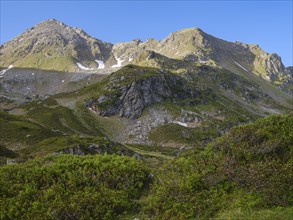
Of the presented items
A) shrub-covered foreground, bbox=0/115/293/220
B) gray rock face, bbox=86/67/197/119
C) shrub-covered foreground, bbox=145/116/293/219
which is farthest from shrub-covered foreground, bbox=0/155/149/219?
gray rock face, bbox=86/67/197/119

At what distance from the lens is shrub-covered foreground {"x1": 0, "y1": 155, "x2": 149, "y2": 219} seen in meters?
16.1

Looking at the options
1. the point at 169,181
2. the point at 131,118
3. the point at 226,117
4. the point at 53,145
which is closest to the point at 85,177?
the point at 169,181

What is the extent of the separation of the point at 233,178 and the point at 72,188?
342 inches

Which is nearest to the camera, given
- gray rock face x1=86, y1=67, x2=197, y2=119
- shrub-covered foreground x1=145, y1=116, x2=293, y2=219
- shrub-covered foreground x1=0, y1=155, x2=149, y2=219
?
shrub-covered foreground x1=0, y1=155, x2=149, y2=219

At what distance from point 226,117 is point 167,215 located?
182 m

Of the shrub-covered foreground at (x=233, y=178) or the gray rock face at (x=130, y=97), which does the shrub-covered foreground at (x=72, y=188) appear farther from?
the gray rock face at (x=130, y=97)

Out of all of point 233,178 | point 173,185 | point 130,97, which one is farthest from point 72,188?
point 130,97

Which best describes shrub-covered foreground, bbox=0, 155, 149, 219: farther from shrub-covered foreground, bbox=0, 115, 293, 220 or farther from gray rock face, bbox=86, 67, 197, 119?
gray rock face, bbox=86, 67, 197, 119

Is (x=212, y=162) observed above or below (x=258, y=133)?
below

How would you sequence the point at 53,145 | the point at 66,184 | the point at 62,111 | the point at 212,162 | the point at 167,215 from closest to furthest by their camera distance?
the point at 167,215 → the point at 66,184 → the point at 212,162 → the point at 53,145 → the point at 62,111

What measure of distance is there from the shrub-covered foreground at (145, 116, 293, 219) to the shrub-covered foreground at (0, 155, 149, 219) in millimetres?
1607

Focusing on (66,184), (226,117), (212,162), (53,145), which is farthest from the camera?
(226,117)

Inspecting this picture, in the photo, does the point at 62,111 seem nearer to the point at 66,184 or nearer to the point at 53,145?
the point at 53,145

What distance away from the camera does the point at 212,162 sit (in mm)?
19422
